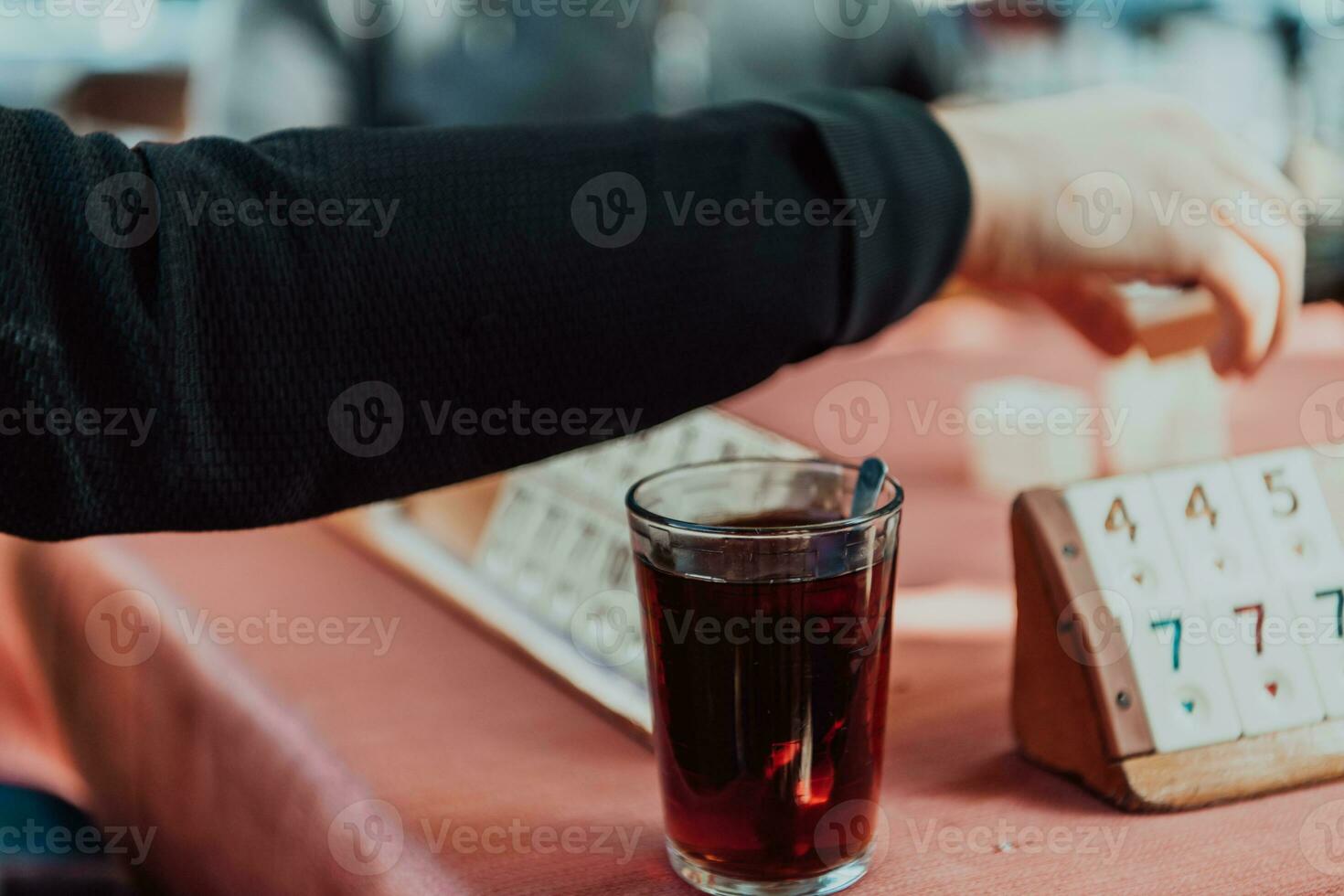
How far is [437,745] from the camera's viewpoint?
562mm

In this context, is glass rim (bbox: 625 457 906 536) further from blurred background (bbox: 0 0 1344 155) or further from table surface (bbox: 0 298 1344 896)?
blurred background (bbox: 0 0 1344 155)

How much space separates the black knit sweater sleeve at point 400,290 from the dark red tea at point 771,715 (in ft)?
0.47

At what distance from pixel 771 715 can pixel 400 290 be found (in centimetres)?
23

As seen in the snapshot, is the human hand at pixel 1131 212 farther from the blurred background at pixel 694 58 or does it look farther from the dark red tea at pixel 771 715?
the blurred background at pixel 694 58

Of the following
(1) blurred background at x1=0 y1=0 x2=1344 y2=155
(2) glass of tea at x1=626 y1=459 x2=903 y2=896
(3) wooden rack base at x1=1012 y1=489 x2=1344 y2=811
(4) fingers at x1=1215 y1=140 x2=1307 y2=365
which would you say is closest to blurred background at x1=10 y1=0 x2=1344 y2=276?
(1) blurred background at x1=0 y1=0 x2=1344 y2=155

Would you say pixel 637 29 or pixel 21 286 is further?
pixel 637 29

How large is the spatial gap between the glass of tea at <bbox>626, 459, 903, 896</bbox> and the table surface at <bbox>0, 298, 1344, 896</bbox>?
25 millimetres

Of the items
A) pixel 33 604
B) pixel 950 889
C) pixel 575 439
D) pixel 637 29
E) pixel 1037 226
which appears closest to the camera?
pixel 950 889

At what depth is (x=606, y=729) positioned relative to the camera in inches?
22.5

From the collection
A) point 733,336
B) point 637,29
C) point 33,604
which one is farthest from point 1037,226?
point 637,29

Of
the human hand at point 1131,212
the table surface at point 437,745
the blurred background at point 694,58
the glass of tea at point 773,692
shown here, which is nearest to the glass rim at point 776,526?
the glass of tea at point 773,692

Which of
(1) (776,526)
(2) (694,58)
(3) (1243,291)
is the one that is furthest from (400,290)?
(2) (694,58)

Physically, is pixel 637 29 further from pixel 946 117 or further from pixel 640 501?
pixel 640 501

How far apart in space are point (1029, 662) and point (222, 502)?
0.35m
